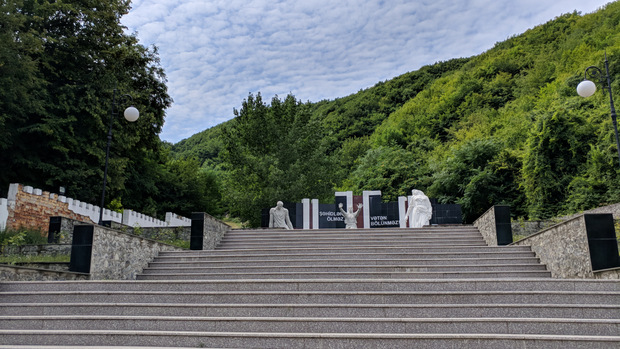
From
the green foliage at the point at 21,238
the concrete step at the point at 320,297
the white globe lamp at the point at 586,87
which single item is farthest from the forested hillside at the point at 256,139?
the concrete step at the point at 320,297

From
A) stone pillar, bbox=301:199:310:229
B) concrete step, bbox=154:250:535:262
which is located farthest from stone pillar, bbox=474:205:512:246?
stone pillar, bbox=301:199:310:229

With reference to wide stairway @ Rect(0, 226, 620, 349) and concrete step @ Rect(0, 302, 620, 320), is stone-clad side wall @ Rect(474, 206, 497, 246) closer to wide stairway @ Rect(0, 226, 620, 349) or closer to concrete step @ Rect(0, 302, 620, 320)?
wide stairway @ Rect(0, 226, 620, 349)

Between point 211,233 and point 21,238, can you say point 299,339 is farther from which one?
point 21,238

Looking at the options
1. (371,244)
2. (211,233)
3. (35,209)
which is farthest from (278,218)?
(35,209)

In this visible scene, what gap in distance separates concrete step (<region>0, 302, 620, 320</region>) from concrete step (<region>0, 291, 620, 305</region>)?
13.1 inches

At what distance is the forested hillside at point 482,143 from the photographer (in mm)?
22062

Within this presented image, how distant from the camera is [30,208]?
17.2m

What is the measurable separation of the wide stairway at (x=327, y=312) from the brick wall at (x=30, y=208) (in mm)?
10521

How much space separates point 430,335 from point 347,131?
55.6 m

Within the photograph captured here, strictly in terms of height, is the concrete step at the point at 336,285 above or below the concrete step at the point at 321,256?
below

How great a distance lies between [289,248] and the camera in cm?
1225

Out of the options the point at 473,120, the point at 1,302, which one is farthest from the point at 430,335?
the point at 473,120

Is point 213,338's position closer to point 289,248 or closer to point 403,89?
point 289,248

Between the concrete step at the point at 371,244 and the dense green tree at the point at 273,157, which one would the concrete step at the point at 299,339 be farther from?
the dense green tree at the point at 273,157
